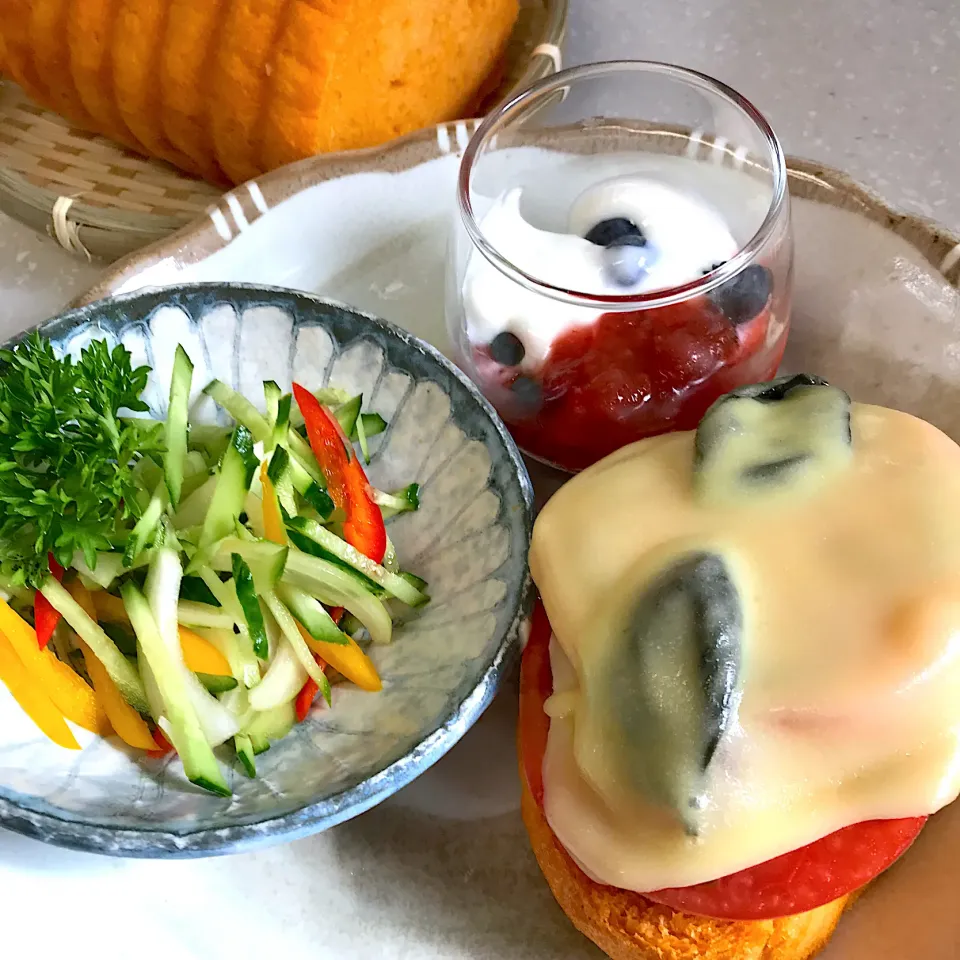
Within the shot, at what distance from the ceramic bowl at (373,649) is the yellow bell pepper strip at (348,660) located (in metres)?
0.02

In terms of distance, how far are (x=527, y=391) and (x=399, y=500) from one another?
0.66ft

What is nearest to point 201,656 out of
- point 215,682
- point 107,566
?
point 215,682

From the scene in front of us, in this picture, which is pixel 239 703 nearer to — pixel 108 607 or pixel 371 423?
pixel 108 607

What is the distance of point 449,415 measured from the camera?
3.87 ft

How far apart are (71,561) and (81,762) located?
203mm

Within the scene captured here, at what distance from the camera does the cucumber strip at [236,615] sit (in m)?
1.03

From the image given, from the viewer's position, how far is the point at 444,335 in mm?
1472

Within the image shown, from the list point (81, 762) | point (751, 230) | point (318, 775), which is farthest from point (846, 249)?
point (81, 762)

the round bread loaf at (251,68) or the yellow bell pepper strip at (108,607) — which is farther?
the round bread loaf at (251,68)

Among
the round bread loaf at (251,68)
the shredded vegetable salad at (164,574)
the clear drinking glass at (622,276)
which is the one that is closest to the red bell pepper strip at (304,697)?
the shredded vegetable salad at (164,574)

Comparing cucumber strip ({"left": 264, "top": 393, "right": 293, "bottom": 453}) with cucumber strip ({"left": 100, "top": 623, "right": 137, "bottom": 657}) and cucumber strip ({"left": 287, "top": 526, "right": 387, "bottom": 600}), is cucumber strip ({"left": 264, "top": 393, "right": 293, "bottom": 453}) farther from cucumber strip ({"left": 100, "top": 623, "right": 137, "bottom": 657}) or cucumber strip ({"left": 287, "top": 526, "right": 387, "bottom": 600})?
cucumber strip ({"left": 100, "top": 623, "right": 137, "bottom": 657})

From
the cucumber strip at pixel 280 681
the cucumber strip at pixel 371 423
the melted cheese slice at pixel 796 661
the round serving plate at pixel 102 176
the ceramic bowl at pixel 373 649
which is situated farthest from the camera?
the round serving plate at pixel 102 176

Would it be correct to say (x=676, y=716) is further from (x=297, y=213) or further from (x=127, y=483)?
(x=297, y=213)

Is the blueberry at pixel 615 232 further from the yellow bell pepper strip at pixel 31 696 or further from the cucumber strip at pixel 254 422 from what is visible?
the yellow bell pepper strip at pixel 31 696
